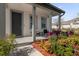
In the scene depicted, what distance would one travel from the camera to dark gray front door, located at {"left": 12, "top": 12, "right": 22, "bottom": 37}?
13875 mm

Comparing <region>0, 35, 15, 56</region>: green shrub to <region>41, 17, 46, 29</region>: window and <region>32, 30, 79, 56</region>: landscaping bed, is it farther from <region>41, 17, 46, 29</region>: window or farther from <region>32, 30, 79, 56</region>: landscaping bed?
<region>41, 17, 46, 29</region>: window

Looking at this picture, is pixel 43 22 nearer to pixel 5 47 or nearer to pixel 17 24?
pixel 17 24

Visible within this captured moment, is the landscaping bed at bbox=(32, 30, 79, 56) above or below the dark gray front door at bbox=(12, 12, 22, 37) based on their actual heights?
below

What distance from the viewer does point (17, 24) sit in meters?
14.3

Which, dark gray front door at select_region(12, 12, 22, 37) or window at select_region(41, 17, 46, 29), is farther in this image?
window at select_region(41, 17, 46, 29)

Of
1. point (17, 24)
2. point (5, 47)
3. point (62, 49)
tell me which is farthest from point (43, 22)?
point (5, 47)

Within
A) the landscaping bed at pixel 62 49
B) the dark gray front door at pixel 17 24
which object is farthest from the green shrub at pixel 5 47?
the dark gray front door at pixel 17 24

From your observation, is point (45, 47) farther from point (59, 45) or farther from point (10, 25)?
point (10, 25)

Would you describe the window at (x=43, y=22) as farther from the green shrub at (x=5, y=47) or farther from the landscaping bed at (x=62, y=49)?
the green shrub at (x=5, y=47)

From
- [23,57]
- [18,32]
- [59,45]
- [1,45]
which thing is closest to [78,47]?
[59,45]

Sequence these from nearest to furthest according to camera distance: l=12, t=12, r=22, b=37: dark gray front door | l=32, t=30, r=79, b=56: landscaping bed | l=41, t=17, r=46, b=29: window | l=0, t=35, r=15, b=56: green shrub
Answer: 1. l=0, t=35, r=15, b=56: green shrub
2. l=32, t=30, r=79, b=56: landscaping bed
3. l=12, t=12, r=22, b=37: dark gray front door
4. l=41, t=17, r=46, b=29: window

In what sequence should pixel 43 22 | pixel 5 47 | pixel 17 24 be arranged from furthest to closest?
1. pixel 43 22
2. pixel 17 24
3. pixel 5 47

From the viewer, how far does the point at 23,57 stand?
7.67m

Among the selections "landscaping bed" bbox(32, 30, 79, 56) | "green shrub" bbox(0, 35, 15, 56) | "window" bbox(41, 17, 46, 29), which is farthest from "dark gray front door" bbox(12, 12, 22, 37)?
"green shrub" bbox(0, 35, 15, 56)
